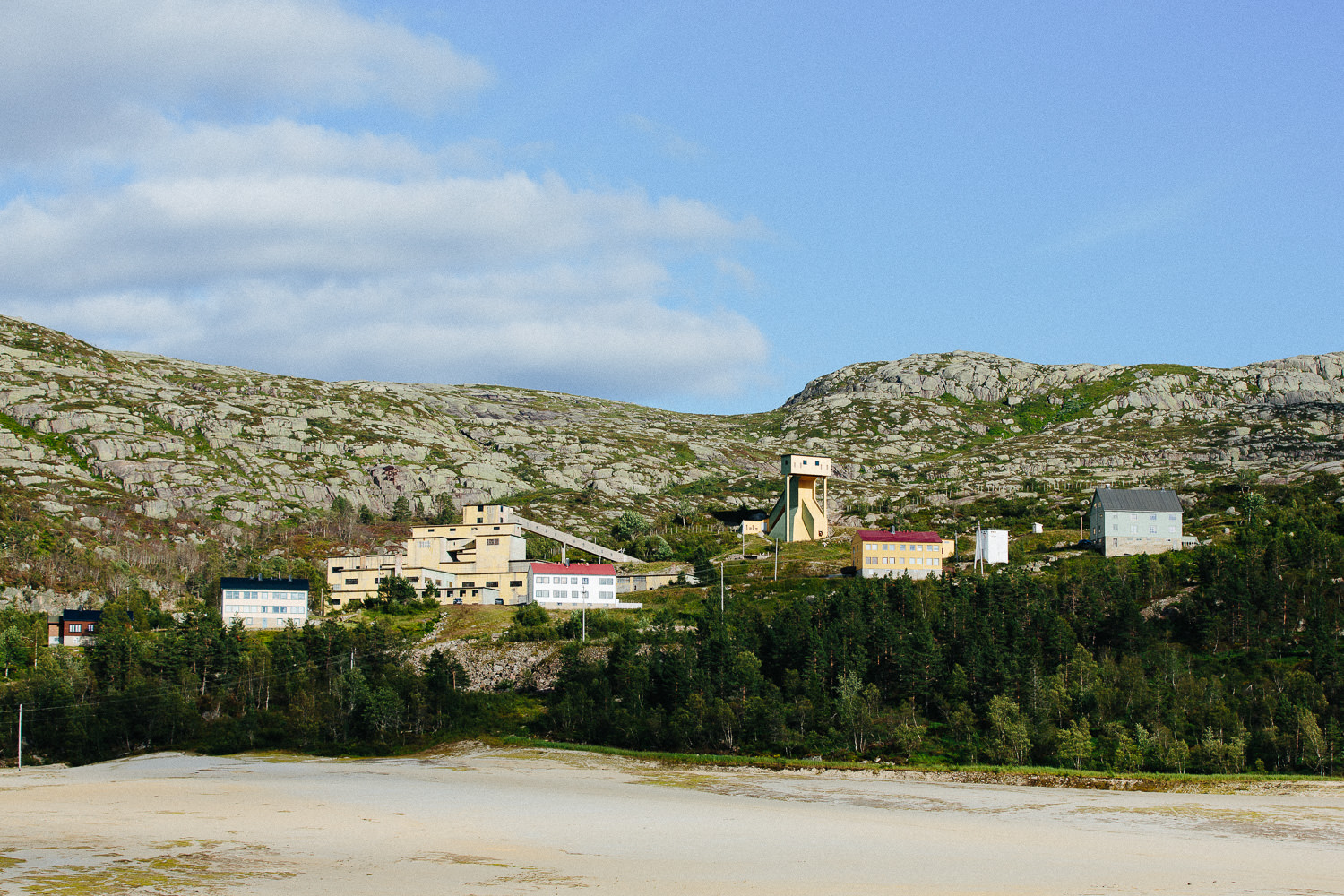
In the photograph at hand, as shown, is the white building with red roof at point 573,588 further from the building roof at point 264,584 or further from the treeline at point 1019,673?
the building roof at point 264,584

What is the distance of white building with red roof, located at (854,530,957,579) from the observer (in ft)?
390

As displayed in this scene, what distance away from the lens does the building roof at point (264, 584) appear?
116 m

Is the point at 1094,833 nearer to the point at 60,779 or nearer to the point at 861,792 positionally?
the point at 861,792

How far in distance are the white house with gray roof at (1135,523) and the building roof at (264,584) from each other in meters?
87.3

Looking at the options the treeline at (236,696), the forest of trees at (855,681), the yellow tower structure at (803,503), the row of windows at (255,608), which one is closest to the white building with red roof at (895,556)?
the forest of trees at (855,681)

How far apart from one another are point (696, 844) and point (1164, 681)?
160 feet

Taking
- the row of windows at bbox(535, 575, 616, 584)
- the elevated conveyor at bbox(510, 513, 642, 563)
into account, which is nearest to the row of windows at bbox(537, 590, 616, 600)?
the row of windows at bbox(535, 575, 616, 584)

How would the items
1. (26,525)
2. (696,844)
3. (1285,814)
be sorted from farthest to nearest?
(26,525), (1285,814), (696,844)

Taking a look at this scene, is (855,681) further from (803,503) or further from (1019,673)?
(803,503)

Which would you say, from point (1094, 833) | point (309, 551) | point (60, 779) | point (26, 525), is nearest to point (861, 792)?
point (1094, 833)

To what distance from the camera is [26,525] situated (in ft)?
497

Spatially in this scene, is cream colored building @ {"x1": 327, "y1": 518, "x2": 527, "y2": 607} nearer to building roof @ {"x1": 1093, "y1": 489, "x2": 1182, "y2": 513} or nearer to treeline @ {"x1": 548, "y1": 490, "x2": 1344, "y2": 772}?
treeline @ {"x1": 548, "y1": 490, "x2": 1344, "y2": 772}

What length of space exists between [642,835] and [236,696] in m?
56.4

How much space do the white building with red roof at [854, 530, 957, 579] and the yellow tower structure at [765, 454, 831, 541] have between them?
26752 mm
